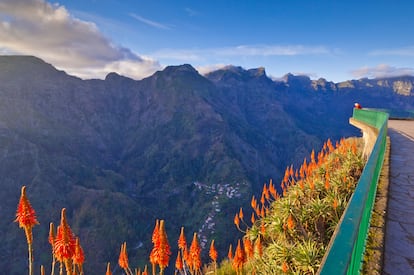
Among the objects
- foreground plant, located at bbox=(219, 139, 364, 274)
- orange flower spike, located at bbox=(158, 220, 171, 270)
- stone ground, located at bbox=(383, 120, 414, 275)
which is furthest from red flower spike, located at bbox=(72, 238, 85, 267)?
stone ground, located at bbox=(383, 120, 414, 275)

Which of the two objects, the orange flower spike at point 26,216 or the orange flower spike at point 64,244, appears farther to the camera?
the orange flower spike at point 26,216

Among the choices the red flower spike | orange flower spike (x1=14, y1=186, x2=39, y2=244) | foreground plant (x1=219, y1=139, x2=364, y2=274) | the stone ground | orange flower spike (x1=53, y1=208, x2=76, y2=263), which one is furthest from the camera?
foreground plant (x1=219, y1=139, x2=364, y2=274)

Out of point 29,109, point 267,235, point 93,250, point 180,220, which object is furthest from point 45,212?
point 267,235

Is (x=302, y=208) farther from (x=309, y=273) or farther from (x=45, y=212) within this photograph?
(x=45, y=212)

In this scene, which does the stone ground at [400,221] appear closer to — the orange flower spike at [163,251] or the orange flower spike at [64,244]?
the orange flower spike at [163,251]

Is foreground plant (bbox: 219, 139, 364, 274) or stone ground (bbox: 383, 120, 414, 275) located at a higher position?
stone ground (bbox: 383, 120, 414, 275)

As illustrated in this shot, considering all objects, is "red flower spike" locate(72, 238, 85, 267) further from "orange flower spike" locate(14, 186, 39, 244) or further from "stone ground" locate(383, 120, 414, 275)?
"stone ground" locate(383, 120, 414, 275)

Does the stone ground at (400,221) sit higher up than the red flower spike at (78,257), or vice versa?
the stone ground at (400,221)

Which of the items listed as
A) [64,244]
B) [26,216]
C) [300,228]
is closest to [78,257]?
[64,244]

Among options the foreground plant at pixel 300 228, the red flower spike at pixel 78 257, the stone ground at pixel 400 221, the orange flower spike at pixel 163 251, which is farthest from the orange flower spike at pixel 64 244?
the stone ground at pixel 400 221

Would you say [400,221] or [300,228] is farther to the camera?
[300,228]

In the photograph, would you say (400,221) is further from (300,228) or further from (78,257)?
(78,257)

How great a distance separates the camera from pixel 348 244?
183 centimetres

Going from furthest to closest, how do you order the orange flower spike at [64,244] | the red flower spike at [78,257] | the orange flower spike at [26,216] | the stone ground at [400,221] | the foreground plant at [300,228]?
the foreground plant at [300,228]
the red flower spike at [78,257]
the orange flower spike at [26,216]
the orange flower spike at [64,244]
the stone ground at [400,221]
